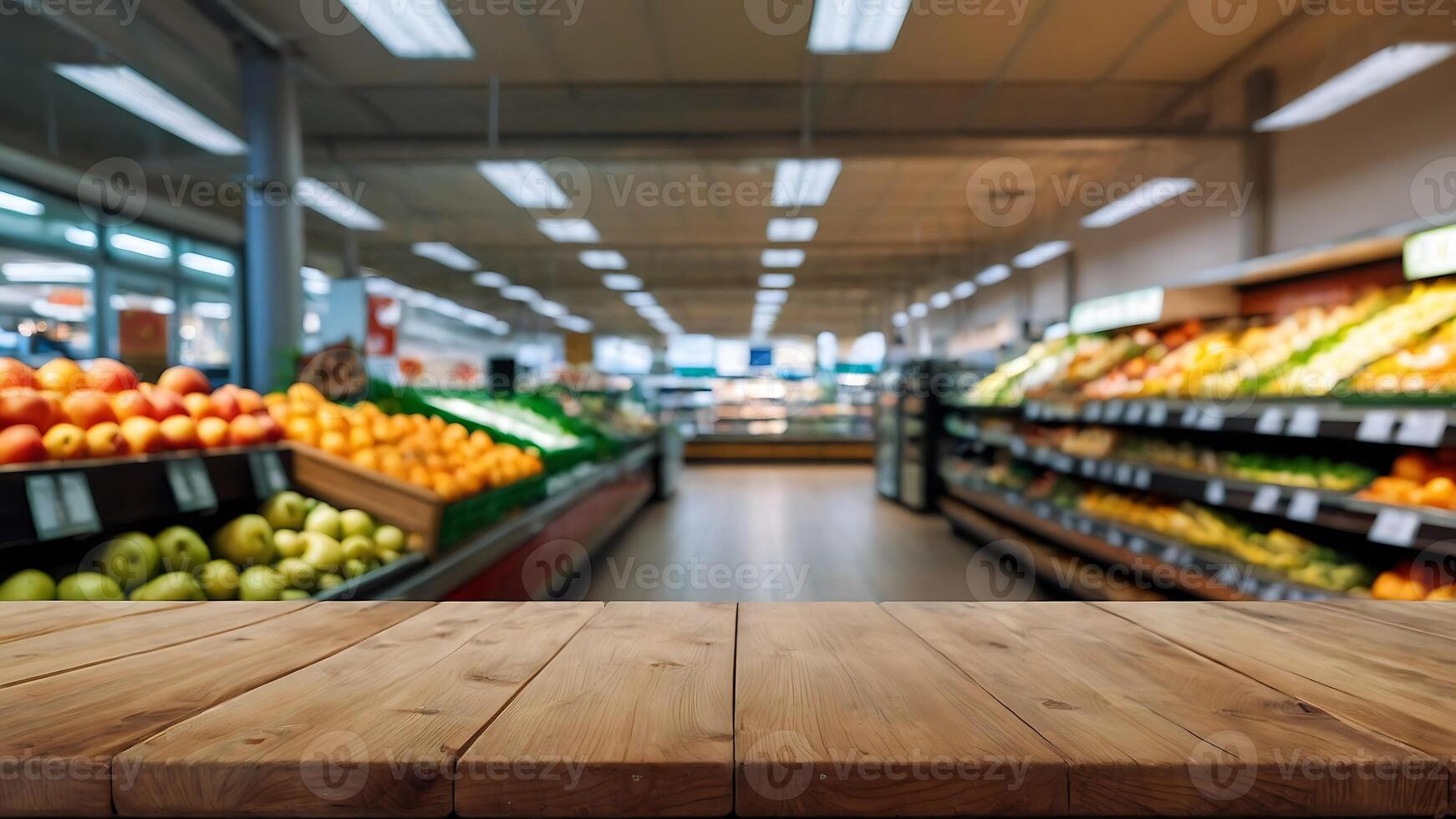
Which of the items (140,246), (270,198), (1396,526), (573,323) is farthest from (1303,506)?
(573,323)

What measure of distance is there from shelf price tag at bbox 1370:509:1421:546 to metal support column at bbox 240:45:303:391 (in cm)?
593

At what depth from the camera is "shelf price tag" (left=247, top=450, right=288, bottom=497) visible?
2348 mm

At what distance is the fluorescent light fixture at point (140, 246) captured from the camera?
7856 mm

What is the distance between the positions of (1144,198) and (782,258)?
7141 mm

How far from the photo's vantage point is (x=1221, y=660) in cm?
91

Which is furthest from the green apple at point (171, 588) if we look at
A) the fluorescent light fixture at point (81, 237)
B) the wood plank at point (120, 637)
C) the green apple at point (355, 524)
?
the fluorescent light fixture at point (81, 237)

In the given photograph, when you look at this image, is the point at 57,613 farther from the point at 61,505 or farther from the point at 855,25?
the point at 855,25

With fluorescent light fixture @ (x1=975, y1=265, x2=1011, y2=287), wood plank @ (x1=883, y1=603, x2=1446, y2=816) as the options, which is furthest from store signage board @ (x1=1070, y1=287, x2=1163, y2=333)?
fluorescent light fixture @ (x1=975, y1=265, x2=1011, y2=287)

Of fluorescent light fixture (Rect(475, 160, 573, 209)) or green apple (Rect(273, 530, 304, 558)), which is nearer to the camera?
green apple (Rect(273, 530, 304, 558))

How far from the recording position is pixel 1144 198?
7.27 metres

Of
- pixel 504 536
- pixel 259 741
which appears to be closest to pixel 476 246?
pixel 504 536

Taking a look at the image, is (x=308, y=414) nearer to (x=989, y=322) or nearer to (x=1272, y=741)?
(x=1272, y=741)

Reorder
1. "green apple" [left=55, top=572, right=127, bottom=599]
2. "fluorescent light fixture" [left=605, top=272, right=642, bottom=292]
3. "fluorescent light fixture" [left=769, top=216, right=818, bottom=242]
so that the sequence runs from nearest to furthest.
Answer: "green apple" [left=55, top=572, right=127, bottom=599], "fluorescent light fixture" [left=769, top=216, right=818, bottom=242], "fluorescent light fixture" [left=605, top=272, right=642, bottom=292]

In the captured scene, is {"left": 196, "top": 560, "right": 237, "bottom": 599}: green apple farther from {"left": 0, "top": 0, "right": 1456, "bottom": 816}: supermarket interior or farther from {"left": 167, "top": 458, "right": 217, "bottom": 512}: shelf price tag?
{"left": 167, "top": 458, "right": 217, "bottom": 512}: shelf price tag
